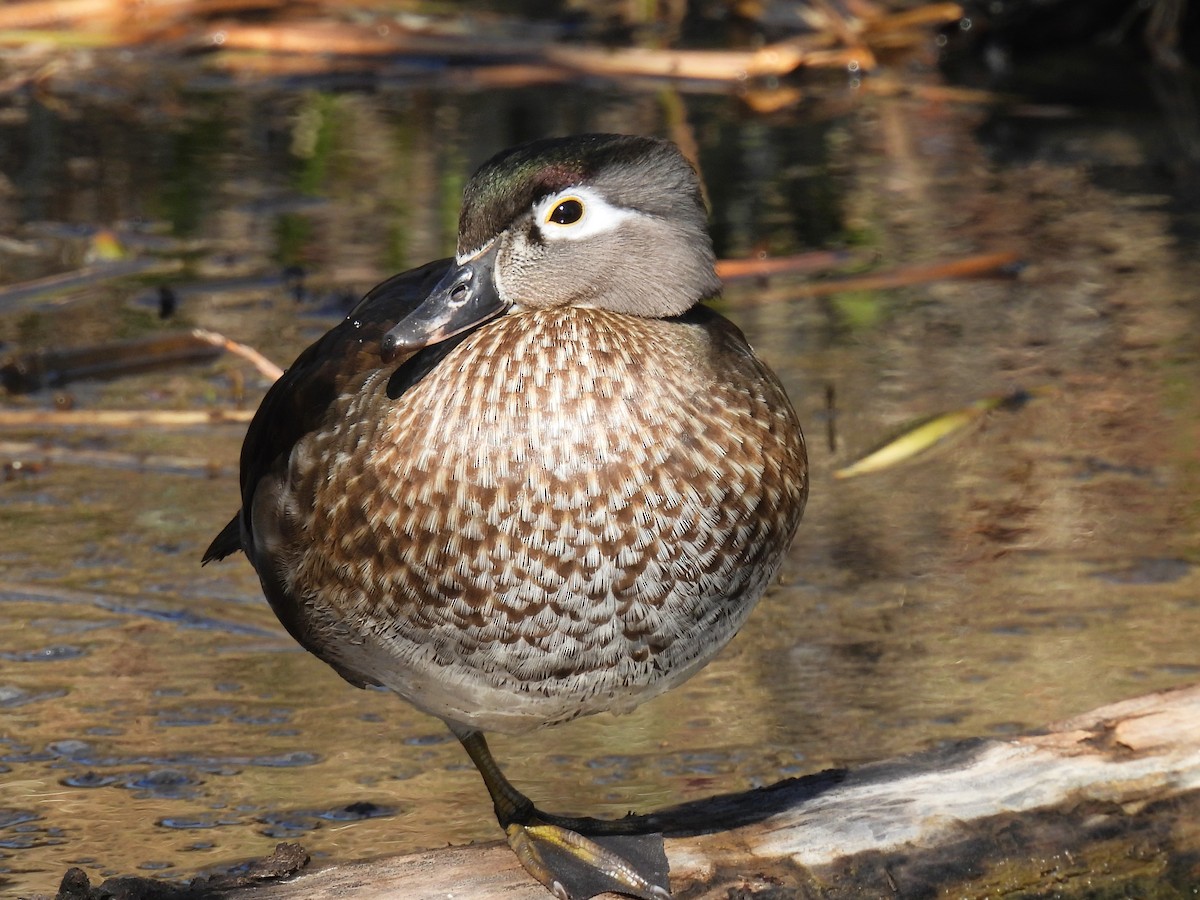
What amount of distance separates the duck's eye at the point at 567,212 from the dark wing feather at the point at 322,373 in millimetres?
250

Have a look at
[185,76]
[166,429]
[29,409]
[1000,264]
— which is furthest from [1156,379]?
[185,76]

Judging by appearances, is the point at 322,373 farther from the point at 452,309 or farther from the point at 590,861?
the point at 590,861

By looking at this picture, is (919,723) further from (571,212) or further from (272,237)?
(272,237)

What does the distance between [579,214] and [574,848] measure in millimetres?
1119

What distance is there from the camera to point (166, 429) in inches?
204

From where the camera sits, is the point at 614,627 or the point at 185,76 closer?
the point at 614,627

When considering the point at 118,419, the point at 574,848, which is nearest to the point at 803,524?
the point at 574,848

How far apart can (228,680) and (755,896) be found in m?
1.56

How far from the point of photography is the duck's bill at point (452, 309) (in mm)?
2980

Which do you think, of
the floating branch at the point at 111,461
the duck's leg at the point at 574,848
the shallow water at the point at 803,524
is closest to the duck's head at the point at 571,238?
the duck's leg at the point at 574,848

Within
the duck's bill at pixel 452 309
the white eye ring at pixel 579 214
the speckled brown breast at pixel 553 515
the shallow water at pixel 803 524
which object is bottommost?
the shallow water at pixel 803 524

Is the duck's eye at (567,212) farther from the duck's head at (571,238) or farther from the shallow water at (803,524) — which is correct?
the shallow water at (803,524)

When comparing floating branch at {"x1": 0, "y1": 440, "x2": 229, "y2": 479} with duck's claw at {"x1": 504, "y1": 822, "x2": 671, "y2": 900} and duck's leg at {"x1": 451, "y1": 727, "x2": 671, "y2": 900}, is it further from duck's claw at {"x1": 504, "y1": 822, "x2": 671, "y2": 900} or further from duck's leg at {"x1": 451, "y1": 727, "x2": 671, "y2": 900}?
duck's claw at {"x1": 504, "y1": 822, "x2": 671, "y2": 900}

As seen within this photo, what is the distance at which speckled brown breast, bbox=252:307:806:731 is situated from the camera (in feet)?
9.44
